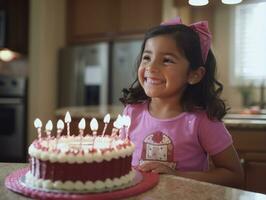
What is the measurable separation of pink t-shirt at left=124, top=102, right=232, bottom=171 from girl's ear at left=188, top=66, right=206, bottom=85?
4.2 inches

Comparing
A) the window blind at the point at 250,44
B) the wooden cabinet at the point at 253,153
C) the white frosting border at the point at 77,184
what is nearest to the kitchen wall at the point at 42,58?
the window blind at the point at 250,44

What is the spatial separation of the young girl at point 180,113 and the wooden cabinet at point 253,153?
0.98 metres

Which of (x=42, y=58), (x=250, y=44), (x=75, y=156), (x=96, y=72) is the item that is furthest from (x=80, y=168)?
(x=250, y=44)

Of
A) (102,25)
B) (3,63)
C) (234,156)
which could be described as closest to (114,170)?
(234,156)

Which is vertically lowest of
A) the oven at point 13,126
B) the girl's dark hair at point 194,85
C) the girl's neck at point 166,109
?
the oven at point 13,126

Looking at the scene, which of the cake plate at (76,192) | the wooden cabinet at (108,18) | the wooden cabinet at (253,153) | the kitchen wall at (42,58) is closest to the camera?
the cake plate at (76,192)

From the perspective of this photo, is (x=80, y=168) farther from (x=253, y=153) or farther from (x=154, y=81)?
(x=253, y=153)

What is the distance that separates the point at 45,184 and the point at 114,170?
14 cm

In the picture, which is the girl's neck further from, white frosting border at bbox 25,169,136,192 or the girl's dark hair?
white frosting border at bbox 25,169,136,192

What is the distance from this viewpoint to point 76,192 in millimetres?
772

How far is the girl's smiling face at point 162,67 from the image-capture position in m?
1.18

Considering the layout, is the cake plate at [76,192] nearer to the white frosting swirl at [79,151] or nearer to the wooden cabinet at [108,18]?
the white frosting swirl at [79,151]

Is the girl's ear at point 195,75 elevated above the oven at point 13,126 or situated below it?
above

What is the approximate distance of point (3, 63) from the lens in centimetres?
434
